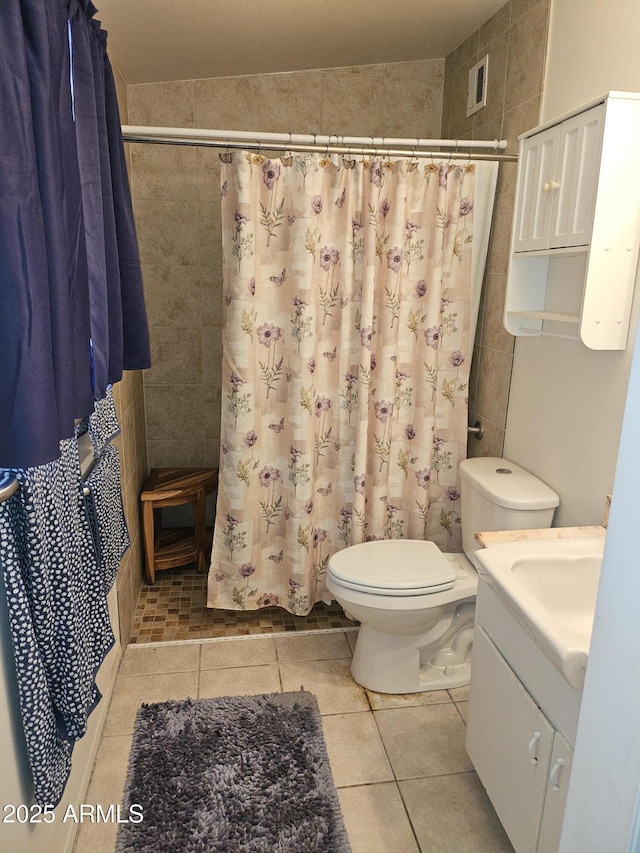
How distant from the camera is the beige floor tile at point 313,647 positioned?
91.7 inches

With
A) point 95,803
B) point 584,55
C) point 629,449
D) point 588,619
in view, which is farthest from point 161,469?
point 629,449

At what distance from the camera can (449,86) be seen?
9.11 feet

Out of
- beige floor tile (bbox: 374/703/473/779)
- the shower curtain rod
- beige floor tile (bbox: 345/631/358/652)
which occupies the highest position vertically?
the shower curtain rod

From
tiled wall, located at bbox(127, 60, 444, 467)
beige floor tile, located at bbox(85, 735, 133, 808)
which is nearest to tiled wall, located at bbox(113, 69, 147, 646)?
tiled wall, located at bbox(127, 60, 444, 467)

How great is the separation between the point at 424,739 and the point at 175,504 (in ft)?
4.77

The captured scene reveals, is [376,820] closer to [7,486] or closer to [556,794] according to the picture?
[556,794]

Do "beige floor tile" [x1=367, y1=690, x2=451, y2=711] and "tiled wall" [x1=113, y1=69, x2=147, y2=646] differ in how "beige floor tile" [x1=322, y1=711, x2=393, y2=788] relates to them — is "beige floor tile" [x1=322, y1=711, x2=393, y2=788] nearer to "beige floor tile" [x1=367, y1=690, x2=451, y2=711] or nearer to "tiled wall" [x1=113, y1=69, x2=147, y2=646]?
"beige floor tile" [x1=367, y1=690, x2=451, y2=711]

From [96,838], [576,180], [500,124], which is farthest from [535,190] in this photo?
[96,838]

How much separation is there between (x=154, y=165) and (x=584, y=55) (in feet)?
6.34

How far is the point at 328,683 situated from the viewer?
2182 mm

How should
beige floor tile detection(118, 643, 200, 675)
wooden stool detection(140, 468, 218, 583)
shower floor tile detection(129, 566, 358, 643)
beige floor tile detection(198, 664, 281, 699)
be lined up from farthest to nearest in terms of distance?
wooden stool detection(140, 468, 218, 583) < shower floor tile detection(129, 566, 358, 643) < beige floor tile detection(118, 643, 200, 675) < beige floor tile detection(198, 664, 281, 699)

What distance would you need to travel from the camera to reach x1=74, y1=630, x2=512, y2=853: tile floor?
5.28 feet

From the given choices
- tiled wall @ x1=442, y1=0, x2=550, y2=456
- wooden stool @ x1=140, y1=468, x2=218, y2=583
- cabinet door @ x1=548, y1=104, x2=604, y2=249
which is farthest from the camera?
wooden stool @ x1=140, y1=468, x2=218, y2=583

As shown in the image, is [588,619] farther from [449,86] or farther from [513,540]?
[449,86]
